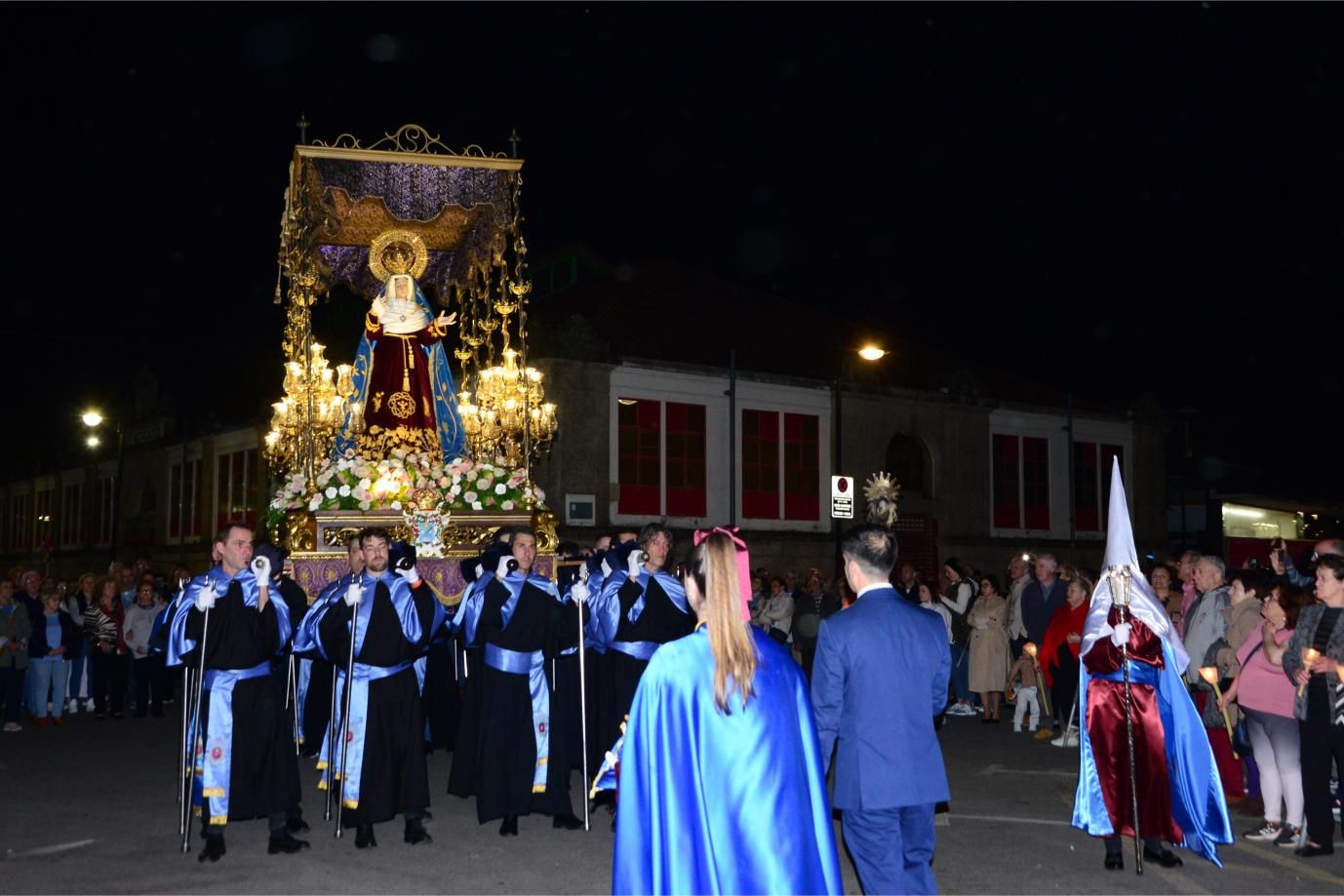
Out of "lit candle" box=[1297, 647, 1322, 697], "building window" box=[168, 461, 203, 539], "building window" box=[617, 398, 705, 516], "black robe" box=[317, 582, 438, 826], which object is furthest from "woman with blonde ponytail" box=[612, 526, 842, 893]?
"building window" box=[168, 461, 203, 539]

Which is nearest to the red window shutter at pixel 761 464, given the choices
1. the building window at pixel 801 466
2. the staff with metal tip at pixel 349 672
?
the building window at pixel 801 466

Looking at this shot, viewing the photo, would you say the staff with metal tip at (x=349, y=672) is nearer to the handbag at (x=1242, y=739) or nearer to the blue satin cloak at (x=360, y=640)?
the blue satin cloak at (x=360, y=640)

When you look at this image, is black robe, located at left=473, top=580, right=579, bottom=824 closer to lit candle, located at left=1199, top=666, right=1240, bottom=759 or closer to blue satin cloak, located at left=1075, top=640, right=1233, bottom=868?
blue satin cloak, located at left=1075, top=640, right=1233, bottom=868

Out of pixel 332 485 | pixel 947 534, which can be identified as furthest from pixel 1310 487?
pixel 332 485

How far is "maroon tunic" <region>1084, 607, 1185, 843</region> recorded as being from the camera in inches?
290

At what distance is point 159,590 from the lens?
18297 millimetres

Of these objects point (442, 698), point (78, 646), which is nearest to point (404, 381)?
point (442, 698)

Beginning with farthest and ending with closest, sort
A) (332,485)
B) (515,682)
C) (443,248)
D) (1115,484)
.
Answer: (443,248)
(332,485)
(515,682)
(1115,484)

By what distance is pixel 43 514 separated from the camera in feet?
168

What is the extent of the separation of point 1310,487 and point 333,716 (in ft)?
136

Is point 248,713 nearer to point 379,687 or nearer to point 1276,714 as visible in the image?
point 379,687

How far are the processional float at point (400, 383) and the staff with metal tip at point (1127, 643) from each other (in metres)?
6.93

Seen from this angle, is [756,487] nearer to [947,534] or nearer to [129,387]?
[947,534]

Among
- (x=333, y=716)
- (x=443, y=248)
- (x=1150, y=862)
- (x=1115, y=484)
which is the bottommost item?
(x=1150, y=862)
